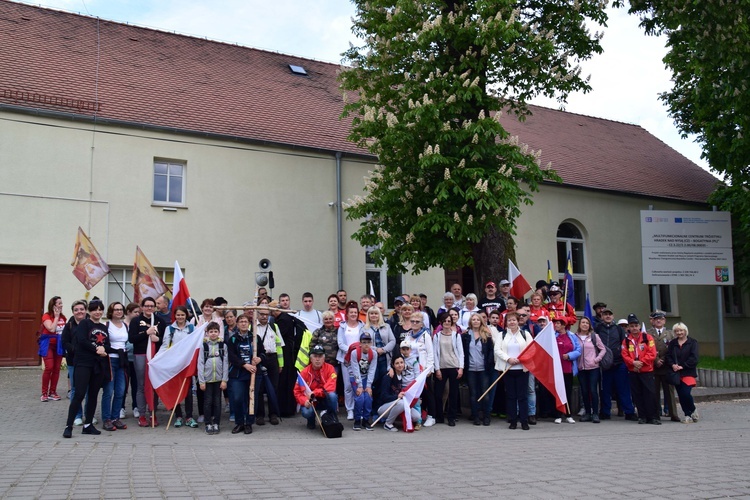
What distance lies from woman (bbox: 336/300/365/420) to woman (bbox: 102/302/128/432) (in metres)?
3.16

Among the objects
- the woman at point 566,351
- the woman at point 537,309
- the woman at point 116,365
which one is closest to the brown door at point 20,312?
the woman at point 116,365

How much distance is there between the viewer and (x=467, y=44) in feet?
47.0

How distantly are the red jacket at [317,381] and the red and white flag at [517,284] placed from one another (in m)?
5.26

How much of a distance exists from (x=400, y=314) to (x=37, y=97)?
10.6 meters

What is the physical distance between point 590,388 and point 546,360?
1.24 meters

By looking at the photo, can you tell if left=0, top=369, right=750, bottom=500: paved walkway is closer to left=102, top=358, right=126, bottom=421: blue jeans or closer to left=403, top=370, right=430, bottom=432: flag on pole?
left=403, top=370, right=430, bottom=432: flag on pole

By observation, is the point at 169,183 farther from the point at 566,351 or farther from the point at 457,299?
the point at 566,351

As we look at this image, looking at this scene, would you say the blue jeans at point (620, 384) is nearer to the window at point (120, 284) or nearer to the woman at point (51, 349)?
the woman at point (51, 349)

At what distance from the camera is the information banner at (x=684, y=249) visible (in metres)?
23.4

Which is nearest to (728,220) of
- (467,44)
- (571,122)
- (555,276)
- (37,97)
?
(555,276)

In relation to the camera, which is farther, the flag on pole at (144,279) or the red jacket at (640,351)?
the flag on pole at (144,279)

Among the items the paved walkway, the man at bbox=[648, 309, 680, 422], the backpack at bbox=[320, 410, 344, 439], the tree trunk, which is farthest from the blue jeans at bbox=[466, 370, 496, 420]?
the tree trunk

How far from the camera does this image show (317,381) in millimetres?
10547

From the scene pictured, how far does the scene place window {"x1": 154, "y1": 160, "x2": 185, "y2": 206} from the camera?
18.1 metres
